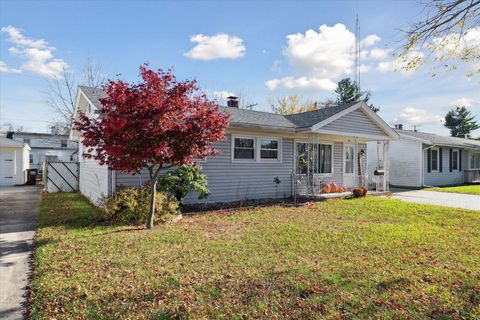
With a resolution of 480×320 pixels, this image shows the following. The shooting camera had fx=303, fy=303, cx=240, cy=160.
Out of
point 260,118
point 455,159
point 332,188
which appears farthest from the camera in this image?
point 455,159

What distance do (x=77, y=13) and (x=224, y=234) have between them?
10067 millimetres

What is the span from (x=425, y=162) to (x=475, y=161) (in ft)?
35.3

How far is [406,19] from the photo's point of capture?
19.6ft

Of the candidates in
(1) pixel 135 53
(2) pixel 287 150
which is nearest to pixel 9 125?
(1) pixel 135 53

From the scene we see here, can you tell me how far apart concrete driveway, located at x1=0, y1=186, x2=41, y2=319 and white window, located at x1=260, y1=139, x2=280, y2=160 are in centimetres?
831

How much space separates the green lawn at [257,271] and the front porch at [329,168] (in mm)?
5782

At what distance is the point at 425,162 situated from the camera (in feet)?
70.0

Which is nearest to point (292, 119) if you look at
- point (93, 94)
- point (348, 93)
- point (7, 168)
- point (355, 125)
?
point (355, 125)

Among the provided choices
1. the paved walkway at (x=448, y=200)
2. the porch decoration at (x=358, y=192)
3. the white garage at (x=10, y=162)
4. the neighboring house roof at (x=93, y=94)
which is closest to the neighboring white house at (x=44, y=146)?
the white garage at (x=10, y=162)

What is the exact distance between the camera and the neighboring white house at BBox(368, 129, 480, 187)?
67.3ft

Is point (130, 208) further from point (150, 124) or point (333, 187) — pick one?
point (333, 187)

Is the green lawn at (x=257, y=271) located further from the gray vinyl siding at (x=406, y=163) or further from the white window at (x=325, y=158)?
the gray vinyl siding at (x=406, y=163)

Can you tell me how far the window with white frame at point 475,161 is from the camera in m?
27.2

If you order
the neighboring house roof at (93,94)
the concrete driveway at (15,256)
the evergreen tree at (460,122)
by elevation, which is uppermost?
the evergreen tree at (460,122)
